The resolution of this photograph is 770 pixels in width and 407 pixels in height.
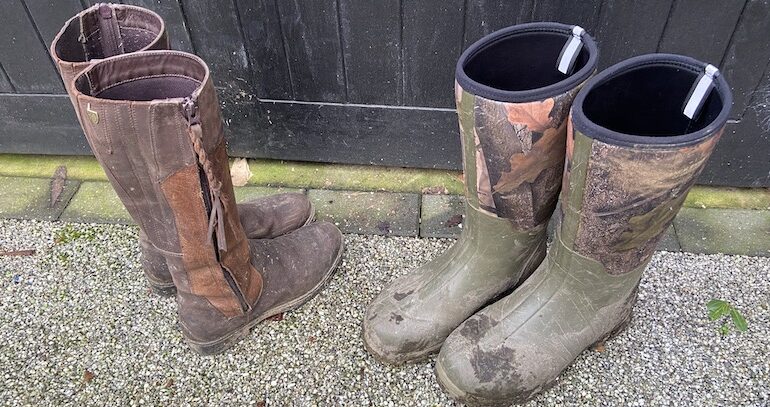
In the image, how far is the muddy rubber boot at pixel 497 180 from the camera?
1.02 metres

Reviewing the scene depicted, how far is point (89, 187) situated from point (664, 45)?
177 cm

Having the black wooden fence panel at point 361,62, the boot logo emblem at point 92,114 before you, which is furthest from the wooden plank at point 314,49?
the boot logo emblem at point 92,114

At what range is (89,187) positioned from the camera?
186 cm

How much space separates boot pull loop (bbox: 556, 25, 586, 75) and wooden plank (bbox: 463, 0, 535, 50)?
1.36ft

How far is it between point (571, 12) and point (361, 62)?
58 cm

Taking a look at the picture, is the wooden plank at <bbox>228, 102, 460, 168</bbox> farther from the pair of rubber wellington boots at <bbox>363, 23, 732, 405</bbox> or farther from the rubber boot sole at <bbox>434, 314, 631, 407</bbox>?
the rubber boot sole at <bbox>434, 314, 631, 407</bbox>

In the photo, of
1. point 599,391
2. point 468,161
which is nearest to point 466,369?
point 599,391

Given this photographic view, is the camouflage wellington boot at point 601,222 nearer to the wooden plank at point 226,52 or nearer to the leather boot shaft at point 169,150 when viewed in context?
the leather boot shaft at point 169,150

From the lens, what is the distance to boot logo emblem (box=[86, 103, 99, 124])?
0.94 metres

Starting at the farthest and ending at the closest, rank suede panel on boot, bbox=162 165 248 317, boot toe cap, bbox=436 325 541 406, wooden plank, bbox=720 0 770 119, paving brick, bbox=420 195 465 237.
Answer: paving brick, bbox=420 195 465 237
wooden plank, bbox=720 0 770 119
boot toe cap, bbox=436 325 541 406
suede panel on boot, bbox=162 165 248 317

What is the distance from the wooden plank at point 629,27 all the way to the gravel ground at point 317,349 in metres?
0.56

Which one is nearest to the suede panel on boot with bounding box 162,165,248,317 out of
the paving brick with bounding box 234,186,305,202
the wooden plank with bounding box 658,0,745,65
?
the paving brick with bounding box 234,186,305,202

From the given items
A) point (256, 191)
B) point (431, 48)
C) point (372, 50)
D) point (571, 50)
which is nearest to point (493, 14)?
point (431, 48)

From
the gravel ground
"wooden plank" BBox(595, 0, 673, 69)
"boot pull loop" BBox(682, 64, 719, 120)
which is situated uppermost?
"boot pull loop" BBox(682, 64, 719, 120)
